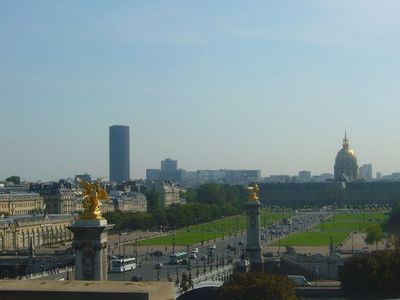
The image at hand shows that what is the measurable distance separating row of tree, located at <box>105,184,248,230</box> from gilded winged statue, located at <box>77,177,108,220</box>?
77.8m

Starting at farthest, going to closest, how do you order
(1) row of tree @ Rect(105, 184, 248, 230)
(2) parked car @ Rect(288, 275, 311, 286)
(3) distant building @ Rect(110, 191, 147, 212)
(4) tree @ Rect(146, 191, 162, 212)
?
(4) tree @ Rect(146, 191, 162, 212)
(3) distant building @ Rect(110, 191, 147, 212)
(1) row of tree @ Rect(105, 184, 248, 230)
(2) parked car @ Rect(288, 275, 311, 286)

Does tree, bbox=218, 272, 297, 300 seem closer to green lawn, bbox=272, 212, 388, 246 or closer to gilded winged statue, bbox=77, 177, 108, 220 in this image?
gilded winged statue, bbox=77, 177, 108, 220

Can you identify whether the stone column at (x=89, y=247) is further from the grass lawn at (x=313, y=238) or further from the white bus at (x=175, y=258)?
the grass lawn at (x=313, y=238)

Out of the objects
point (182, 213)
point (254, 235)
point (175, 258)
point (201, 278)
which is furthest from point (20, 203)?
point (201, 278)

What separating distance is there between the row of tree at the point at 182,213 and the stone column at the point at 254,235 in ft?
161

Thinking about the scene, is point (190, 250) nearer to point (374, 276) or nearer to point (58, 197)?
point (374, 276)

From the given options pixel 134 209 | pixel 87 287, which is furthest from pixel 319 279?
pixel 134 209

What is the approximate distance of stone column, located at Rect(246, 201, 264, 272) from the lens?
55.8 meters

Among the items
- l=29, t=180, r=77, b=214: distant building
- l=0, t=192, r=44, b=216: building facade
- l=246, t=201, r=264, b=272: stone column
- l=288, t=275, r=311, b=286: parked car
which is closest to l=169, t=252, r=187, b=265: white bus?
l=246, t=201, r=264, b=272: stone column

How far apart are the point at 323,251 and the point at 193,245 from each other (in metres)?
16.8

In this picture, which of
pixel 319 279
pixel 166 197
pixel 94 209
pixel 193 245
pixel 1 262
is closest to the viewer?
pixel 94 209

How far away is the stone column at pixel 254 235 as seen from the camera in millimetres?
55750

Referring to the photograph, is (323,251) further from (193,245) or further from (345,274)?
(345,274)

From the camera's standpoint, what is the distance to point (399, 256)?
156ft
